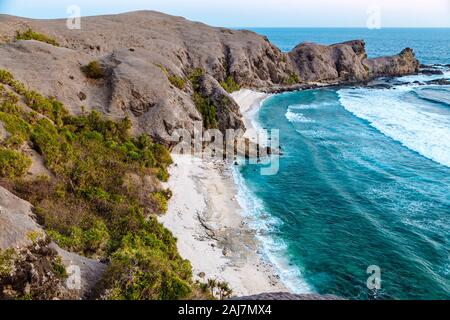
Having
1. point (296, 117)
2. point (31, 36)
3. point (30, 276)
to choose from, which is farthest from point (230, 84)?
point (30, 276)

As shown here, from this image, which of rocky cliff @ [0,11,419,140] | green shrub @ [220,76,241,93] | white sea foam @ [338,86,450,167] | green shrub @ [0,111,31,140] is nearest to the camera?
green shrub @ [0,111,31,140]

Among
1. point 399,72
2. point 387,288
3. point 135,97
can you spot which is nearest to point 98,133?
point 135,97

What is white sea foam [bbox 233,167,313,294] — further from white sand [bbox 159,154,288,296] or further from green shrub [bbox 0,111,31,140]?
green shrub [bbox 0,111,31,140]

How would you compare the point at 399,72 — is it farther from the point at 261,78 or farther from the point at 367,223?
the point at 367,223

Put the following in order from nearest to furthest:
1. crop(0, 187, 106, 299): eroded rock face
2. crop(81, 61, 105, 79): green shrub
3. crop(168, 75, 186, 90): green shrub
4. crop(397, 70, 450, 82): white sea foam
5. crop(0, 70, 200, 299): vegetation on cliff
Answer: crop(0, 187, 106, 299): eroded rock face < crop(0, 70, 200, 299): vegetation on cliff < crop(81, 61, 105, 79): green shrub < crop(168, 75, 186, 90): green shrub < crop(397, 70, 450, 82): white sea foam

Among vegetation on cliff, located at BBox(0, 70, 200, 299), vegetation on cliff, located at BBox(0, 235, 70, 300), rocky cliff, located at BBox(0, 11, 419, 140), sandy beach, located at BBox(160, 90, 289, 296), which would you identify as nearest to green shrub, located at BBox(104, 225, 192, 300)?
vegetation on cliff, located at BBox(0, 70, 200, 299)

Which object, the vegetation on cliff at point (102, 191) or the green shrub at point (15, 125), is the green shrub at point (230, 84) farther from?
the green shrub at point (15, 125)
